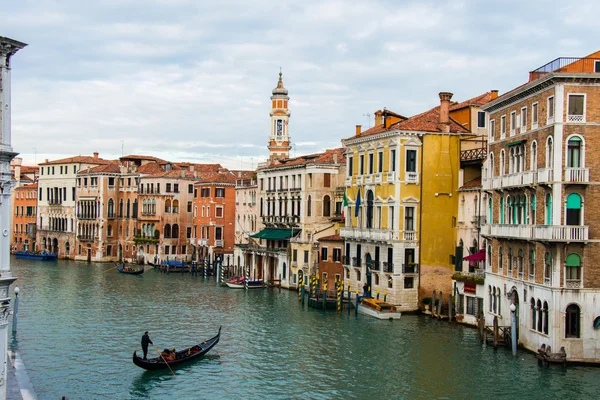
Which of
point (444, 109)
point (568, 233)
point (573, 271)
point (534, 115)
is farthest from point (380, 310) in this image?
point (568, 233)

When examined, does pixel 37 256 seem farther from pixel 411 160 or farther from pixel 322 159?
pixel 411 160

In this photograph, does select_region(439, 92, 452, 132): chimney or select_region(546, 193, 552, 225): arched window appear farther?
select_region(439, 92, 452, 132): chimney

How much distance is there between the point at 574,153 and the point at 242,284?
28.6 m

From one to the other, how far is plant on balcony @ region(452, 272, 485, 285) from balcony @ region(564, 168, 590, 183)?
28.0ft

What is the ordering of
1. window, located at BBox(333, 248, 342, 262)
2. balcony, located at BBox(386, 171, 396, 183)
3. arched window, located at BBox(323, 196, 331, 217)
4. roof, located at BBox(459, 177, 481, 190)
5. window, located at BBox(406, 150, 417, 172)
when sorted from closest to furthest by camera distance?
roof, located at BBox(459, 177, 481, 190)
window, located at BBox(406, 150, 417, 172)
balcony, located at BBox(386, 171, 396, 183)
window, located at BBox(333, 248, 342, 262)
arched window, located at BBox(323, 196, 331, 217)

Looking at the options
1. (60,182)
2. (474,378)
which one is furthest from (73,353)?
(60,182)

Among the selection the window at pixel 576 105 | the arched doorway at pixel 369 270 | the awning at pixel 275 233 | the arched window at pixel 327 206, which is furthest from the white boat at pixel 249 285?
the window at pixel 576 105

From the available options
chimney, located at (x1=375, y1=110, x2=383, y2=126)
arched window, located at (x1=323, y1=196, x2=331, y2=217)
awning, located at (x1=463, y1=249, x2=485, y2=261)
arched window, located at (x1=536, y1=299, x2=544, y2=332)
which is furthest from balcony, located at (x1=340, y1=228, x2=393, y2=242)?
arched window, located at (x1=536, y1=299, x2=544, y2=332)

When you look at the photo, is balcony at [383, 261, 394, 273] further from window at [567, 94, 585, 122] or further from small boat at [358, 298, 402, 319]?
window at [567, 94, 585, 122]

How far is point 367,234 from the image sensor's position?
3938 cm

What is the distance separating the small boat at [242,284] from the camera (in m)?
48.6

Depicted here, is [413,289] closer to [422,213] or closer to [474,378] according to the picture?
[422,213]

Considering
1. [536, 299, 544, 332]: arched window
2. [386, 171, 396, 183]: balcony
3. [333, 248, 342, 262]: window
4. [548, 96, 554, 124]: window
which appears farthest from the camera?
[333, 248, 342, 262]: window

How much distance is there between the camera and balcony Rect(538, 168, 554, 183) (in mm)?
24312
